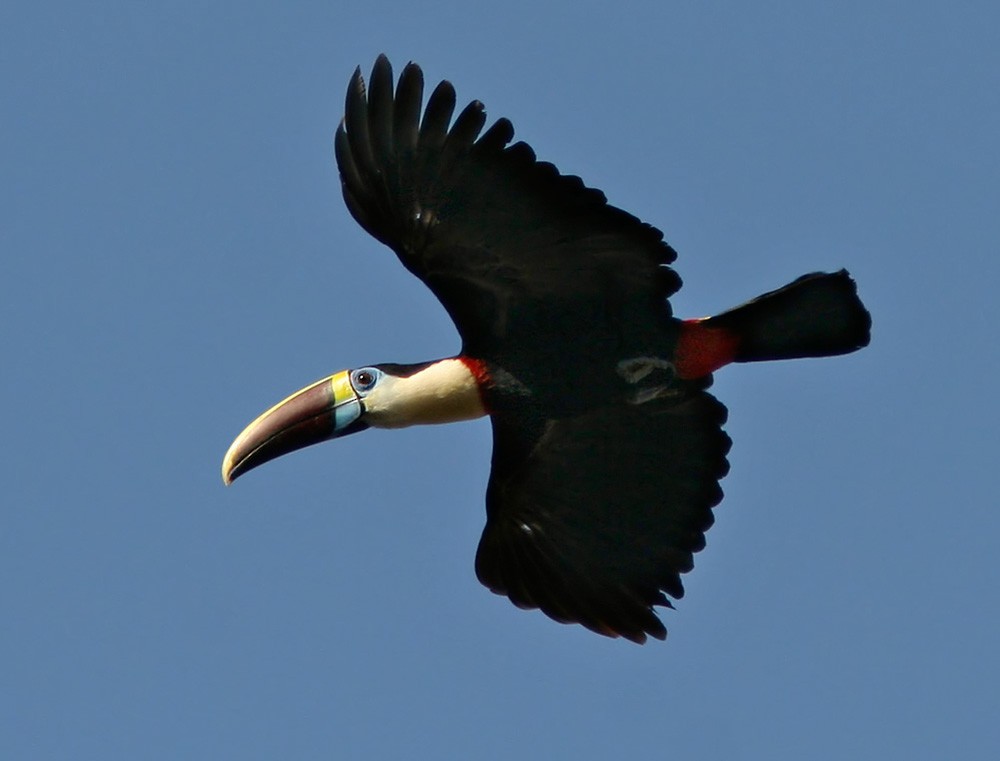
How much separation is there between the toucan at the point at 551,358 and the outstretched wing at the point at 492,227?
0.01 meters

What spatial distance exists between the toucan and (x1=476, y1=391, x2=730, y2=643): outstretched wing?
0.04 feet

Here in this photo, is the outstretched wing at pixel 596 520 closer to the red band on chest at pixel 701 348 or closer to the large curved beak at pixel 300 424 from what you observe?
the red band on chest at pixel 701 348

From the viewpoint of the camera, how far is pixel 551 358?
15688 mm

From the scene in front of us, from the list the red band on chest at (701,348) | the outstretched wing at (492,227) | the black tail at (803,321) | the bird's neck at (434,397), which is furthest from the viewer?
the bird's neck at (434,397)

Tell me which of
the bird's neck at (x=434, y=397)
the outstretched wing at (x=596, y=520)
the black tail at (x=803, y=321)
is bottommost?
the outstretched wing at (x=596, y=520)

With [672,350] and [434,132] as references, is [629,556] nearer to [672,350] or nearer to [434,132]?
[672,350]

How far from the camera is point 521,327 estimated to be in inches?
615

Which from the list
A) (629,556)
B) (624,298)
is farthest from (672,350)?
(629,556)

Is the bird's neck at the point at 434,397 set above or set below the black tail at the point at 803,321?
below

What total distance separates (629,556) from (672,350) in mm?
1724

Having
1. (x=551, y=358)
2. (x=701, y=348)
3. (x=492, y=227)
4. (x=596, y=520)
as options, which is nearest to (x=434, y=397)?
(x=551, y=358)

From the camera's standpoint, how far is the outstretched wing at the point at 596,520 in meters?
16.2

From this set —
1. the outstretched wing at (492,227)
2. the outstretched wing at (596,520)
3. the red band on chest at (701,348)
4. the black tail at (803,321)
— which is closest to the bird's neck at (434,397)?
the outstretched wing at (492,227)

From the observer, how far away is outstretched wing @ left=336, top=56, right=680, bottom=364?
15.0 m
